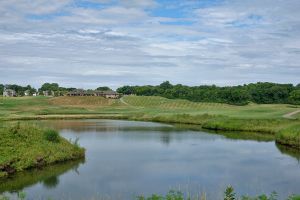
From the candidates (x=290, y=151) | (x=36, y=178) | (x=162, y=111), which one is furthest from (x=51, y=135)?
(x=162, y=111)

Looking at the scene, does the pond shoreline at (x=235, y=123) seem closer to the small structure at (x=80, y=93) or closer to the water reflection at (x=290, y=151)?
the water reflection at (x=290, y=151)

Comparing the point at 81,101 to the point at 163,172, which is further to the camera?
the point at 81,101

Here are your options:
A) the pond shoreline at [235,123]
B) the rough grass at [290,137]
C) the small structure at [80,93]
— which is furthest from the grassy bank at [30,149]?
the small structure at [80,93]

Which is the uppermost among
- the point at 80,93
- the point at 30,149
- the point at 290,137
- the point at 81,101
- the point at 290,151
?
the point at 80,93

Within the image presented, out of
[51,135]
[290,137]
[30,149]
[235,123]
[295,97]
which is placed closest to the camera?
[30,149]

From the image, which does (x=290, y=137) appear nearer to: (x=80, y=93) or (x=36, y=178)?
(x=36, y=178)

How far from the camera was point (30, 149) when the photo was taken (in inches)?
1235

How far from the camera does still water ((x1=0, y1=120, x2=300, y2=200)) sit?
24.9 m

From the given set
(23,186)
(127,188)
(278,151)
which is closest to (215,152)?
(278,151)

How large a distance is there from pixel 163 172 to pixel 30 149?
9.37m

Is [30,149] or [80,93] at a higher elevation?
[80,93]

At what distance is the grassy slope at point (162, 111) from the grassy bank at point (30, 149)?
2455 cm

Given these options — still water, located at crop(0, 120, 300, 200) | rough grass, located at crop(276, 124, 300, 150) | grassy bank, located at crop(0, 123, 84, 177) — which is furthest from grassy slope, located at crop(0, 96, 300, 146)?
grassy bank, located at crop(0, 123, 84, 177)

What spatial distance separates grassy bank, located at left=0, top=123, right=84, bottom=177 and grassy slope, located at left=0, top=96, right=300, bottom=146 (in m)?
24.6
